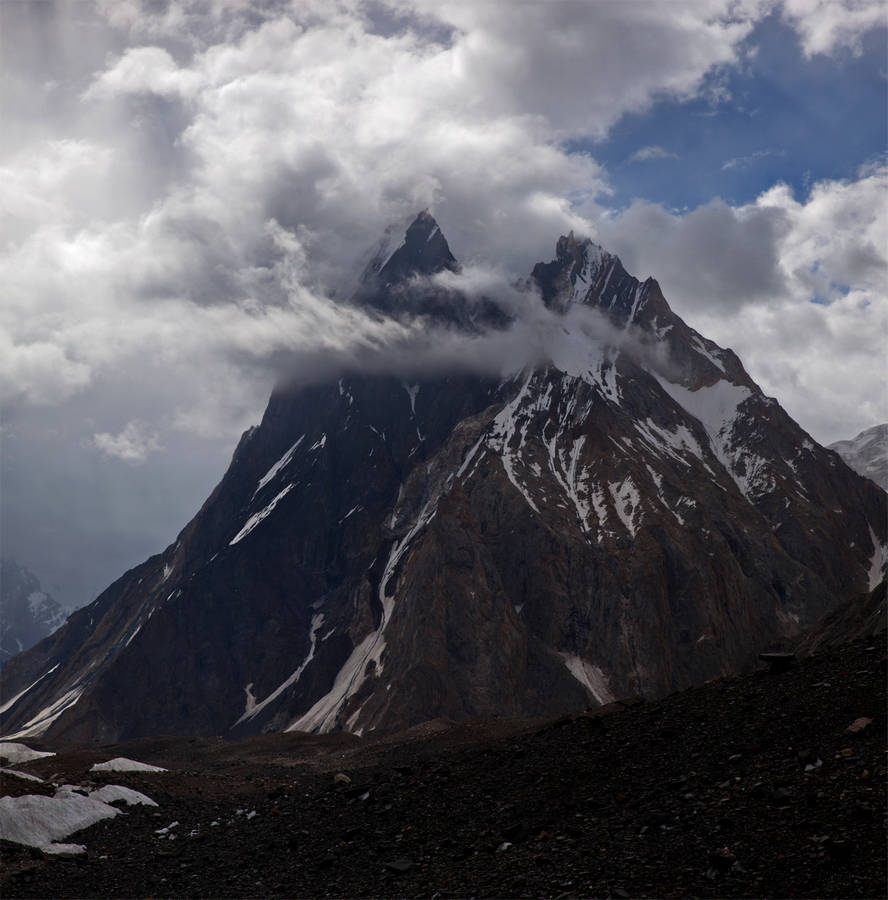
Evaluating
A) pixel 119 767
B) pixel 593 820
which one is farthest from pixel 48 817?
pixel 593 820

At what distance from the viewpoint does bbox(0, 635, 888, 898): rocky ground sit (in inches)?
716

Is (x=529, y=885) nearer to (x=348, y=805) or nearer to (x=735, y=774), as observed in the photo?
(x=735, y=774)

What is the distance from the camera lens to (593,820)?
22109mm

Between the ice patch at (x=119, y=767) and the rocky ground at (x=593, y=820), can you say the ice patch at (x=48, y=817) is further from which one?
the ice patch at (x=119, y=767)

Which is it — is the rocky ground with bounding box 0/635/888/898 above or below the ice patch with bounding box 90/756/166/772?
below

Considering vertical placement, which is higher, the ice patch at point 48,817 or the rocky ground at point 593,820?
the ice patch at point 48,817

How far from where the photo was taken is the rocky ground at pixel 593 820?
1819 cm

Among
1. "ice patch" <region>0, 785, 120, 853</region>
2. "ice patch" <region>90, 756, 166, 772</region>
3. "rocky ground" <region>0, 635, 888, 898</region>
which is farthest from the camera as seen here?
"ice patch" <region>90, 756, 166, 772</region>

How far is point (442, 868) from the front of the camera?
861 inches

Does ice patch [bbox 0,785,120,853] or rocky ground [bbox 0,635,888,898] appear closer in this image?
rocky ground [bbox 0,635,888,898]

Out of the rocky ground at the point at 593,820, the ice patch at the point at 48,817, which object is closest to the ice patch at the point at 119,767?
the rocky ground at the point at 593,820

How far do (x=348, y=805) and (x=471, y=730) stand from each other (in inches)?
1606

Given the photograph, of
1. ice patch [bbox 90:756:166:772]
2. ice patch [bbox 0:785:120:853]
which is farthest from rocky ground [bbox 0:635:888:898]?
ice patch [bbox 90:756:166:772]

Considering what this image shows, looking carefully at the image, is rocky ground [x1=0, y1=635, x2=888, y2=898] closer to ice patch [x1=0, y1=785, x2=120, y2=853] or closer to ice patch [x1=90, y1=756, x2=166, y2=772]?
ice patch [x1=0, y1=785, x2=120, y2=853]
